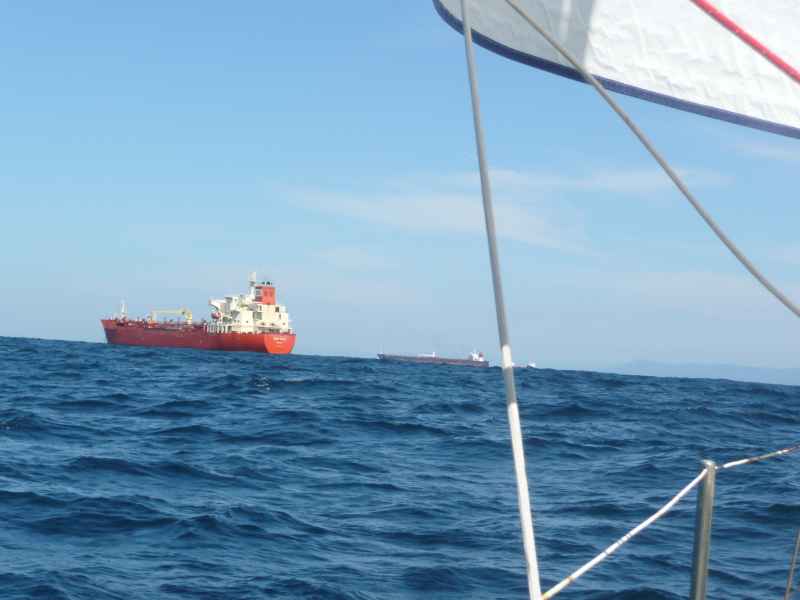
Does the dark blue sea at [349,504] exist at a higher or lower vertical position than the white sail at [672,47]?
lower

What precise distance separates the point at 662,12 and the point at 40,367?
2937 centimetres

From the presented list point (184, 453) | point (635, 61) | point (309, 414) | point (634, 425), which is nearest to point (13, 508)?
point (184, 453)

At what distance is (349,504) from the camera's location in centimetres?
888

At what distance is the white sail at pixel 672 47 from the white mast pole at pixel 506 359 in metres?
0.47

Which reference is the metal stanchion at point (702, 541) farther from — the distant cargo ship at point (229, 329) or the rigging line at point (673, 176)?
the distant cargo ship at point (229, 329)

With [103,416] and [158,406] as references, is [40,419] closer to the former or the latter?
[103,416]

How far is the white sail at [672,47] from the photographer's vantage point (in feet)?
9.16

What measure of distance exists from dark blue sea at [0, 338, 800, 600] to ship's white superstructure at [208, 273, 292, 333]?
5240 cm

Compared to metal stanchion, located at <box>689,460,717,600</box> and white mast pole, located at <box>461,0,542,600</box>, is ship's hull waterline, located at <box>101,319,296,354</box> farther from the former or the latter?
metal stanchion, located at <box>689,460,717,600</box>

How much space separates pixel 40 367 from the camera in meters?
29.1

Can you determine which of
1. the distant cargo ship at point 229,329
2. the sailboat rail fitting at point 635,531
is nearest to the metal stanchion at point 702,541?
the sailboat rail fitting at point 635,531

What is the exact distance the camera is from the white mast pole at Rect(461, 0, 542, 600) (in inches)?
80.2

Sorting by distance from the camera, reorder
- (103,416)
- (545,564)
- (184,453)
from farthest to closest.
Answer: (103,416)
(184,453)
(545,564)

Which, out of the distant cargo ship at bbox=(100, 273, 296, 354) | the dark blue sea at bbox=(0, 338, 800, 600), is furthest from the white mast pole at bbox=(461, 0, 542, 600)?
the distant cargo ship at bbox=(100, 273, 296, 354)
